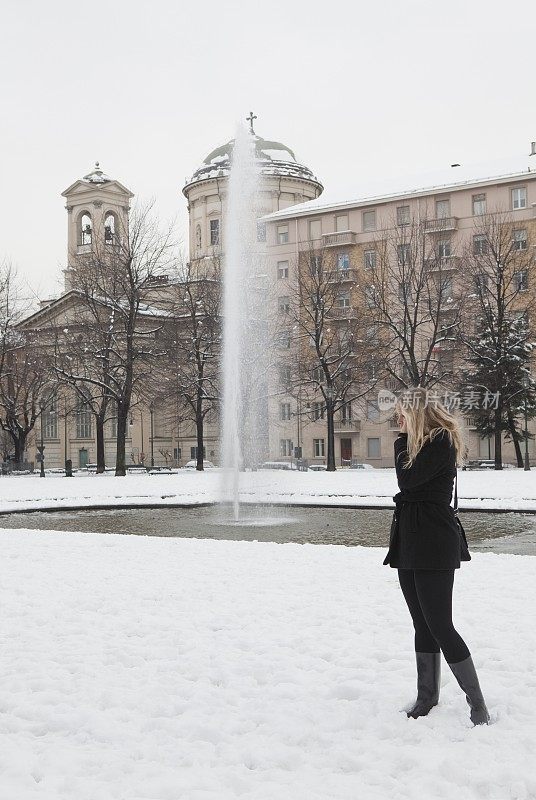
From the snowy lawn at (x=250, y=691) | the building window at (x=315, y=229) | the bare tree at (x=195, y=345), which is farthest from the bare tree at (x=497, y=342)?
the snowy lawn at (x=250, y=691)

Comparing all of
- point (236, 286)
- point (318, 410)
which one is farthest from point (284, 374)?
point (236, 286)

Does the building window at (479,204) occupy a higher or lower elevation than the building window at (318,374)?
higher

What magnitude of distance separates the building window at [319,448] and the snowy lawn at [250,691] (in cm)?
5973

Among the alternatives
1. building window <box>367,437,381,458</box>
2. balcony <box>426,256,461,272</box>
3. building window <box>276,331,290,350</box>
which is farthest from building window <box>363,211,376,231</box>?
building window <box>276,331,290,350</box>

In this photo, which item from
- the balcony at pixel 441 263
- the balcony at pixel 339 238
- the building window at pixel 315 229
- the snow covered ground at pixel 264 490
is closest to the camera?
the snow covered ground at pixel 264 490

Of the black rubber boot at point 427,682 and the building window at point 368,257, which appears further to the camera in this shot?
the building window at point 368,257

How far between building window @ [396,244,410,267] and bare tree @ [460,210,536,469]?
3.27 m

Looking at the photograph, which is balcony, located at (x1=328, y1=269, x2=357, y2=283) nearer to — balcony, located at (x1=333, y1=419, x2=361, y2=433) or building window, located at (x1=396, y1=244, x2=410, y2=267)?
building window, located at (x1=396, y1=244, x2=410, y2=267)

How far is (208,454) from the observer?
246ft

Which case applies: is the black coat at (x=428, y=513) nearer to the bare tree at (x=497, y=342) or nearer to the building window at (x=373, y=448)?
the bare tree at (x=497, y=342)

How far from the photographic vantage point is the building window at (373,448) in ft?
228

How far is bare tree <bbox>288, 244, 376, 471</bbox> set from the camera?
50.4m

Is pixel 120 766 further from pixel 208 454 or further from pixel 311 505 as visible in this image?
pixel 208 454

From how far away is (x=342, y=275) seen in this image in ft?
211
